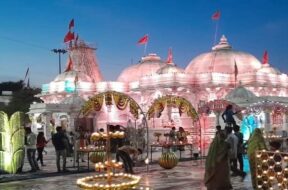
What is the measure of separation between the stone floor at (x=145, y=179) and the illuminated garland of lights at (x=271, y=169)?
183cm

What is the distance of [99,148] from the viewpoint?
14828 mm

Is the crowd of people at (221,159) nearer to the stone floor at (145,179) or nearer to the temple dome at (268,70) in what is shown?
the stone floor at (145,179)

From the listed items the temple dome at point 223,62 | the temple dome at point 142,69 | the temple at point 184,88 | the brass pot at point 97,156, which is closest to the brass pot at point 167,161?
the brass pot at point 97,156

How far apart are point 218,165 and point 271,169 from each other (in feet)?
4.86

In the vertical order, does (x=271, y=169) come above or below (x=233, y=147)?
below

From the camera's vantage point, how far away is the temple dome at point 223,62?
37406 millimetres

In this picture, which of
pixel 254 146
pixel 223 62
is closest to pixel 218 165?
pixel 254 146

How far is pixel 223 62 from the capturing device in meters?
38.0

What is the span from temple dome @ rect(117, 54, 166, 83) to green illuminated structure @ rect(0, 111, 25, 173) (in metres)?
29.2

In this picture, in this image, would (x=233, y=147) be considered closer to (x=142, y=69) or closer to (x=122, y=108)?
(x=122, y=108)

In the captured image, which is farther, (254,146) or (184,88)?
(184,88)

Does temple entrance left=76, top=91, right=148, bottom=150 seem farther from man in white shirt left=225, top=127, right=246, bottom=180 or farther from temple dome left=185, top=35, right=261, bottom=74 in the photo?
temple dome left=185, top=35, right=261, bottom=74

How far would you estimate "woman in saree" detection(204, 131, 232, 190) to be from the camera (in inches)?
360

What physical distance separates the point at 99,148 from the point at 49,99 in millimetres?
29643
